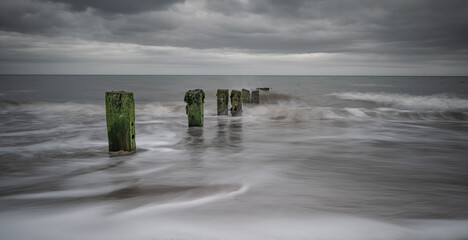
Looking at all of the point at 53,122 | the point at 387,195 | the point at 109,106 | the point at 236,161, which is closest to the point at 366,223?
the point at 387,195

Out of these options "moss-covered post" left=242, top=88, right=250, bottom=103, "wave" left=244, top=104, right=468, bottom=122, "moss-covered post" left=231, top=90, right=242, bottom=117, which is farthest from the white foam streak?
"moss-covered post" left=242, top=88, right=250, bottom=103

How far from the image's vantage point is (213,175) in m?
5.52

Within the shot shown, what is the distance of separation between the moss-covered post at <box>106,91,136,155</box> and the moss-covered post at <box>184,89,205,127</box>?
3.41 m

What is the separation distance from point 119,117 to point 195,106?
412 centimetres

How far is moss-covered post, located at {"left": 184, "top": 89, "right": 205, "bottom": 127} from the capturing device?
972cm

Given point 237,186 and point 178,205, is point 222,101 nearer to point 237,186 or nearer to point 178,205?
point 237,186

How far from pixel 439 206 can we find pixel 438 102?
929 inches

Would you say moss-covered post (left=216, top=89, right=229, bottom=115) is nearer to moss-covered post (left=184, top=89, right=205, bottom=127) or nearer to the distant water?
moss-covered post (left=184, top=89, right=205, bottom=127)

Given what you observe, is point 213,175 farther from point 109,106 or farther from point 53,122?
point 53,122

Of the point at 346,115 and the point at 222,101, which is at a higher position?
the point at 222,101

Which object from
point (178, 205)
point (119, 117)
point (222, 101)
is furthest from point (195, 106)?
point (178, 205)

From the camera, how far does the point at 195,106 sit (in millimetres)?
10211

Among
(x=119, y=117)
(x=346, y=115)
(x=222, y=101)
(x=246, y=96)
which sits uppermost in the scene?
(x=246, y=96)

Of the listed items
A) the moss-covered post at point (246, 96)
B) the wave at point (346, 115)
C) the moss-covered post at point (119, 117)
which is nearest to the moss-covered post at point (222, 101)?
the wave at point (346, 115)
